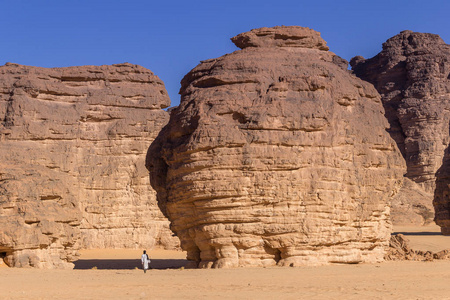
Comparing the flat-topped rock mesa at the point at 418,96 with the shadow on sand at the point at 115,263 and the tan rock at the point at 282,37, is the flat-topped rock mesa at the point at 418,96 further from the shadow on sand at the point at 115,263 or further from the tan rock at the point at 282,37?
the tan rock at the point at 282,37

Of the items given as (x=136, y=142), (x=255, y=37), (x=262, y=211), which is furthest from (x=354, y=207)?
(x=136, y=142)

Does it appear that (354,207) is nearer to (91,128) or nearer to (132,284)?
(132,284)

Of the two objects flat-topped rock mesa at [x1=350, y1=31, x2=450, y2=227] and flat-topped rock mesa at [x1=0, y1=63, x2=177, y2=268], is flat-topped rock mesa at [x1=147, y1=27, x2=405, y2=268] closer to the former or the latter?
flat-topped rock mesa at [x1=0, y1=63, x2=177, y2=268]

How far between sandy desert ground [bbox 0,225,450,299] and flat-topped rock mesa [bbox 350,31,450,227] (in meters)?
40.6

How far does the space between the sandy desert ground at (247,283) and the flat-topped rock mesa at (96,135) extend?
621 inches

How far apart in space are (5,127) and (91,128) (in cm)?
441

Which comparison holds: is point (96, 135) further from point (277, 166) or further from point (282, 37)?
point (277, 166)

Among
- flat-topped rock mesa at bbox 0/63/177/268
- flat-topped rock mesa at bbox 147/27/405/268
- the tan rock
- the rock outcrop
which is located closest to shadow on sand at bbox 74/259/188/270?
flat-topped rock mesa at bbox 0/63/177/268

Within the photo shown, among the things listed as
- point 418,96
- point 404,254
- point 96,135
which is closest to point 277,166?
point 404,254

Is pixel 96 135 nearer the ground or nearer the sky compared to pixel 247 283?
nearer the sky

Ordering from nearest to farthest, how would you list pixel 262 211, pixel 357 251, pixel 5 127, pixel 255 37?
pixel 262 211 → pixel 357 251 → pixel 255 37 → pixel 5 127

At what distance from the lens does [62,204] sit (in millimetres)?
21188

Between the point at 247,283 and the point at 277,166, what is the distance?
417cm

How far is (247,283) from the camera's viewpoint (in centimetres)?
1431
